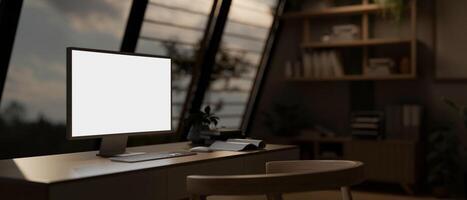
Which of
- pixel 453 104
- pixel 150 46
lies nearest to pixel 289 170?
pixel 150 46

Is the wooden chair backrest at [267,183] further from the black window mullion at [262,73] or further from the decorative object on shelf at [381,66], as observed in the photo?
the black window mullion at [262,73]

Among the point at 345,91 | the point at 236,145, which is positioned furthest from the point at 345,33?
the point at 236,145

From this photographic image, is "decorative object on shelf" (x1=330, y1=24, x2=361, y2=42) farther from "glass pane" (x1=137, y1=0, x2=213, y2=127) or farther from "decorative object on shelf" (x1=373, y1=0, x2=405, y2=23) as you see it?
"glass pane" (x1=137, y1=0, x2=213, y2=127)

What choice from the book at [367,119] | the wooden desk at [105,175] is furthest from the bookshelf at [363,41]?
the wooden desk at [105,175]

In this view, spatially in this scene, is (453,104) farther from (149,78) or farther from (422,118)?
(149,78)

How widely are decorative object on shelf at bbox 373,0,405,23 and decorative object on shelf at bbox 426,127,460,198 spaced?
1220 millimetres

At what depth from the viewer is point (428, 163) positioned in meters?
5.51

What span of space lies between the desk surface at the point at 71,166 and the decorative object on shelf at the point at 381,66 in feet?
10.1

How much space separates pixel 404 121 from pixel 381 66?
61 cm

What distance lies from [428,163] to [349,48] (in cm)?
150

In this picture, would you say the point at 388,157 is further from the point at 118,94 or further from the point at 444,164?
the point at 118,94

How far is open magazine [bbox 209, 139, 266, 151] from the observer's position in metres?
3.14

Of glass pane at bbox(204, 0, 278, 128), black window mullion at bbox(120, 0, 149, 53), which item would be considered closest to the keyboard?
black window mullion at bbox(120, 0, 149, 53)

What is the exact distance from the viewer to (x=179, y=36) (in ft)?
16.3
